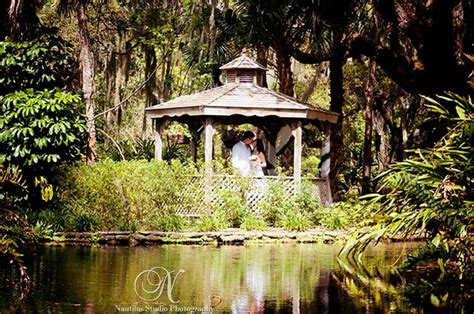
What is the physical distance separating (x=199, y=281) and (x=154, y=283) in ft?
2.23

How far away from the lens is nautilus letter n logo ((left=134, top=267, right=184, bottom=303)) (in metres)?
9.19

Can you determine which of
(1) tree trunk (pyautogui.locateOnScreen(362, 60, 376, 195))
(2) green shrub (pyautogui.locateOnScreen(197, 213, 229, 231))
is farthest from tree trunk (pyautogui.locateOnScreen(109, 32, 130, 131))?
(2) green shrub (pyautogui.locateOnScreen(197, 213, 229, 231))

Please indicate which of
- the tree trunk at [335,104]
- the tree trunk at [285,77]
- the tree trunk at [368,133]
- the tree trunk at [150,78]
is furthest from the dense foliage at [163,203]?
the tree trunk at [150,78]

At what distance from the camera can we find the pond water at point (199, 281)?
859 centimetres

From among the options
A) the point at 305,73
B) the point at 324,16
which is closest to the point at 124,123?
the point at 305,73

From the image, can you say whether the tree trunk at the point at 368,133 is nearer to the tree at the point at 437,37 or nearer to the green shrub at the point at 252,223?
the green shrub at the point at 252,223

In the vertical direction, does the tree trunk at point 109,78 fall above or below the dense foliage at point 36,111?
above

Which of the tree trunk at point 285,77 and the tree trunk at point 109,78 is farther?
the tree trunk at point 109,78

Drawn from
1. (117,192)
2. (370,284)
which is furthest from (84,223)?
(370,284)

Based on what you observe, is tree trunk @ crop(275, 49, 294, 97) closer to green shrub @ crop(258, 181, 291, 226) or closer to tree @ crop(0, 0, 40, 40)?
green shrub @ crop(258, 181, 291, 226)

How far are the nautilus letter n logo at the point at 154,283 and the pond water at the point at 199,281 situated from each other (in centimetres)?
1

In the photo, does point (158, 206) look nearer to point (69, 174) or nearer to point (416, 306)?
point (69, 174)

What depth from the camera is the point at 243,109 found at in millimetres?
20109

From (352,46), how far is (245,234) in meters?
5.05
